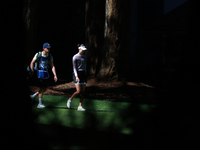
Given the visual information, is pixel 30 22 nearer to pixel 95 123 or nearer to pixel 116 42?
pixel 116 42

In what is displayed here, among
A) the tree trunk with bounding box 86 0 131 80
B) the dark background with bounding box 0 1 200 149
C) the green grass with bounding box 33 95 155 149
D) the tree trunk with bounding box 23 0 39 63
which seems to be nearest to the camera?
the dark background with bounding box 0 1 200 149

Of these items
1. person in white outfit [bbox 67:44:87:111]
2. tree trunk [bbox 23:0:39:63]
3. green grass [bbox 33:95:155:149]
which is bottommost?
person in white outfit [bbox 67:44:87:111]

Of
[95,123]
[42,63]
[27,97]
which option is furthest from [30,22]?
[95,123]

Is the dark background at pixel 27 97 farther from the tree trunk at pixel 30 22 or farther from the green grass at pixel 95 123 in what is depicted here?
the tree trunk at pixel 30 22

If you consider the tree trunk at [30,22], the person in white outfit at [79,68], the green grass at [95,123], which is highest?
the tree trunk at [30,22]

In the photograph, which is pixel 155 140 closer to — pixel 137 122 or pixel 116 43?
pixel 137 122

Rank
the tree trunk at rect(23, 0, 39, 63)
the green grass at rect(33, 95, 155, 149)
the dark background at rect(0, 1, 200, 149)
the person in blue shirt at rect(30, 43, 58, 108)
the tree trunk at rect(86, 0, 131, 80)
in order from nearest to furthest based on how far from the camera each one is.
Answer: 1. the dark background at rect(0, 1, 200, 149)
2. the green grass at rect(33, 95, 155, 149)
3. the person in blue shirt at rect(30, 43, 58, 108)
4. the tree trunk at rect(23, 0, 39, 63)
5. the tree trunk at rect(86, 0, 131, 80)

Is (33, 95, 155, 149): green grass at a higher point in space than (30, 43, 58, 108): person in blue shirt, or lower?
higher

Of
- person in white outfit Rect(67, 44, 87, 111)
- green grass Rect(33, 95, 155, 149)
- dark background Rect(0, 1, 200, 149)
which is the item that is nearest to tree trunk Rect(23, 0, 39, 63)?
person in white outfit Rect(67, 44, 87, 111)

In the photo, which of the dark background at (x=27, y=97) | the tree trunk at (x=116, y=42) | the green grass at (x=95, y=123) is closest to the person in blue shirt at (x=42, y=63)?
the tree trunk at (x=116, y=42)

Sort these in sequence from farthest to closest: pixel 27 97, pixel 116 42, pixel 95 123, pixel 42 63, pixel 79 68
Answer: pixel 116 42 < pixel 42 63 < pixel 79 68 < pixel 27 97 < pixel 95 123

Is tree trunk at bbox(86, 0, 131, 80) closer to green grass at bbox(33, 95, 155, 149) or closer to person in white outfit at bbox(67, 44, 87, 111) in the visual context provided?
person in white outfit at bbox(67, 44, 87, 111)

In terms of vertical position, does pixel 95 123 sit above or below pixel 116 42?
below

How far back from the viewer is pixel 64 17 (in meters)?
27.3
